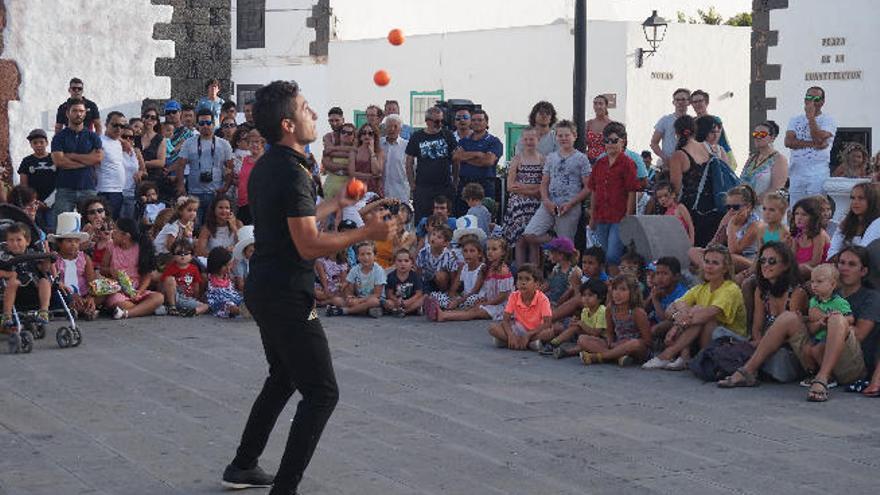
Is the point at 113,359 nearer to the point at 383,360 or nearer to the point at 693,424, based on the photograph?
the point at 383,360

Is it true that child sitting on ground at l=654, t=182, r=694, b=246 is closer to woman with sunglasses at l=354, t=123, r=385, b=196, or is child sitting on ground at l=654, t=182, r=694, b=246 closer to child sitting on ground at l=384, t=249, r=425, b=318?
child sitting on ground at l=384, t=249, r=425, b=318

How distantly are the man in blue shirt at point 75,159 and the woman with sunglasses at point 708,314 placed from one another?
238 inches

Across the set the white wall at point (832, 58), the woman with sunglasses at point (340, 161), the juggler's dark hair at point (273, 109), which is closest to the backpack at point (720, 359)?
the juggler's dark hair at point (273, 109)

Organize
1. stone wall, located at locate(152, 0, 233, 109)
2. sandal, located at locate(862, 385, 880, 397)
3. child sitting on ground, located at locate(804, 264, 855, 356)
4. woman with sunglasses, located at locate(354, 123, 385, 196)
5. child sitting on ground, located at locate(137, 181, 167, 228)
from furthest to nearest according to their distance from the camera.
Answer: stone wall, located at locate(152, 0, 233, 109) → woman with sunglasses, located at locate(354, 123, 385, 196) → child sitting on ground, located at locate(137, 181, 167, 228) → child sitting on ground, located at locate(804, 264, 855, 356) → sandal, located at locate(862, 385, 880, 397)

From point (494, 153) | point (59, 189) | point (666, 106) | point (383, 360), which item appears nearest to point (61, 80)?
point (59, 189)

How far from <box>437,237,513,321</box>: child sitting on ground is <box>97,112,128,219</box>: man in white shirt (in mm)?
3620

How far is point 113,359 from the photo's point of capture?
32.0 ft

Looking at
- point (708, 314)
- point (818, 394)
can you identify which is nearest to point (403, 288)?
point (708, 314)

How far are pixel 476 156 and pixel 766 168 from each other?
2832 millimetres

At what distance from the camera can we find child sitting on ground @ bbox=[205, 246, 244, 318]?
12.0m

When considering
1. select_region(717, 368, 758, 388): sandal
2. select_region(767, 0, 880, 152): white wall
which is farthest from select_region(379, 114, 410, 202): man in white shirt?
select_region(767, 0, 880, 152): white wall

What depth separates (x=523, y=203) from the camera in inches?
513

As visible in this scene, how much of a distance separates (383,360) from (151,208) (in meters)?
4.71

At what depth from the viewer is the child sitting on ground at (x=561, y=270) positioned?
37.0 feet
